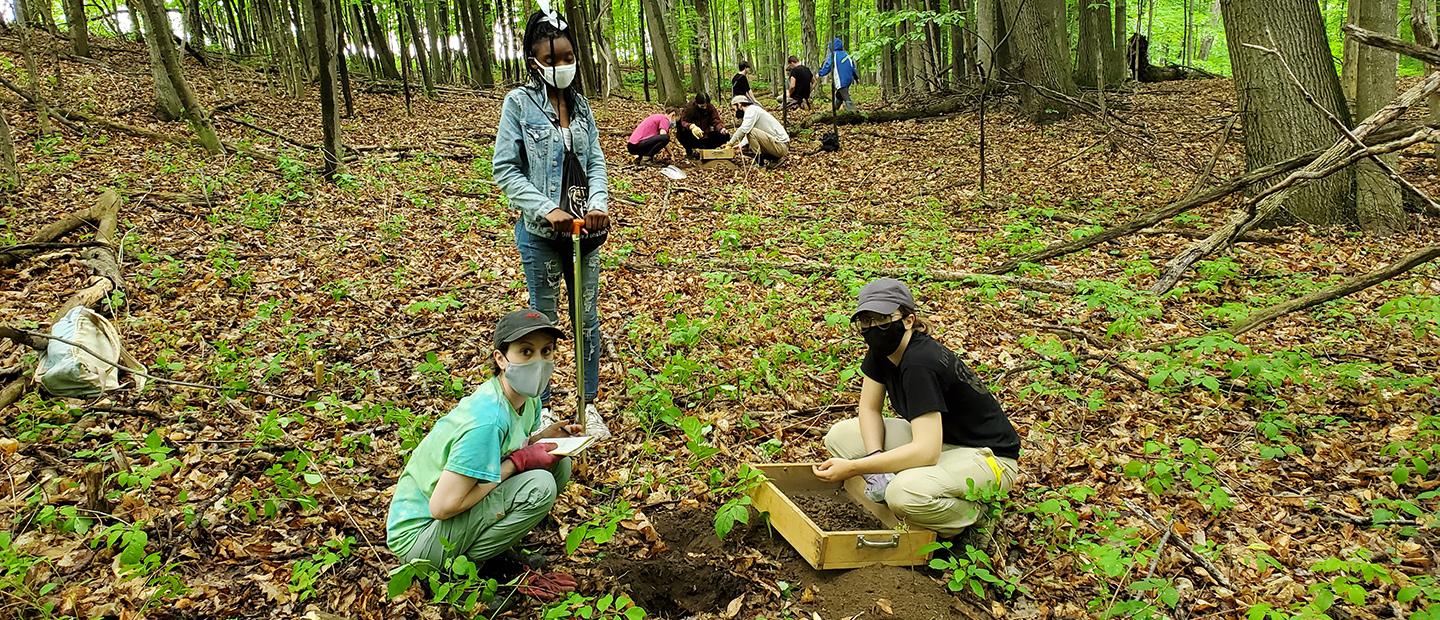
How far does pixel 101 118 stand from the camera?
10.9 m

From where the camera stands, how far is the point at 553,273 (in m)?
4.40

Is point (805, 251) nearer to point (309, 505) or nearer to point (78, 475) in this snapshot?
point (309, 505)

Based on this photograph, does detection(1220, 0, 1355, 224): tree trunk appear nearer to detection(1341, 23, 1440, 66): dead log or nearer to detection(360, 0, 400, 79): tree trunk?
detection(1341, 23, 1440, 66): dead log

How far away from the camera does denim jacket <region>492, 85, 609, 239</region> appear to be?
4156mm

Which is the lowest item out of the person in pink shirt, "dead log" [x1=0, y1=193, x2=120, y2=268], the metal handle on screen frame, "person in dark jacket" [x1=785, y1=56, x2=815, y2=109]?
the metal handle on screen frame

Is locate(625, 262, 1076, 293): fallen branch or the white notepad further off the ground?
the white notepad

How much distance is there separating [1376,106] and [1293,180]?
17.3ft

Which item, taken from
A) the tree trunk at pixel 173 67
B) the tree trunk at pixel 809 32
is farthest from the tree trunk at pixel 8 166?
the tree trunk at pixel 809 32

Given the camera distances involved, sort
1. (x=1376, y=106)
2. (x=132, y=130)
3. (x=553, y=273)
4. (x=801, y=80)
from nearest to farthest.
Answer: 1. (x=553, y=273)
2. (x=1376, y=106)
3. (x=132, y=130)
4. (x=801, y=80)

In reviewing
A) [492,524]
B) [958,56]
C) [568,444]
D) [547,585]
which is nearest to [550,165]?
[568,444]

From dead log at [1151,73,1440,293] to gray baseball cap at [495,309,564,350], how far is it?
4.00 m

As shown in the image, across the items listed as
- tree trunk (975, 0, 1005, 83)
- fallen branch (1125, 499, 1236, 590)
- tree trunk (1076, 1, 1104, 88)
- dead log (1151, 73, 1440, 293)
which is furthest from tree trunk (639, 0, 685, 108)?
fallen branch (1125, 499, 1236, 590)

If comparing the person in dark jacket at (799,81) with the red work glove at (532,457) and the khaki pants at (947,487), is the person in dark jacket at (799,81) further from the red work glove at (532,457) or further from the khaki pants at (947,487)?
the red work glove at (532,457)

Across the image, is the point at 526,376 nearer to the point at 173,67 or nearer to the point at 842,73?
the point at 173,67
